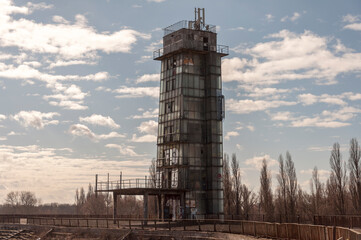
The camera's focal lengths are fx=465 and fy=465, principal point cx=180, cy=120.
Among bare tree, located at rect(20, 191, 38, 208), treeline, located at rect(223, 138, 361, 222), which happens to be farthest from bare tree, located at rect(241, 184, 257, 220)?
bare tree, located at rect(20, 191, 38, 208)

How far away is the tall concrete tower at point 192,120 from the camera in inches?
2469

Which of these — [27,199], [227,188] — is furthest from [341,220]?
[27,199]

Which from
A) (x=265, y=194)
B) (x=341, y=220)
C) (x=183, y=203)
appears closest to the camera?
(x=341, y=220)

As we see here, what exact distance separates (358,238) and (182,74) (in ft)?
Result: 152

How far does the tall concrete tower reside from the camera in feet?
206

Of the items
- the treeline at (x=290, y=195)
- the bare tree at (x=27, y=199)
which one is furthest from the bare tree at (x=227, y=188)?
the bare tree at (x=27, y=199)

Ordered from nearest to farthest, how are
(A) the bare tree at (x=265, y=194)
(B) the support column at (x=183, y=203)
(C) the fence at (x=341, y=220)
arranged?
(C) the fence at (x=341, y=220), (B) the support column at (x=183, y=203), (A) the bare tree at (x=265, y=194)

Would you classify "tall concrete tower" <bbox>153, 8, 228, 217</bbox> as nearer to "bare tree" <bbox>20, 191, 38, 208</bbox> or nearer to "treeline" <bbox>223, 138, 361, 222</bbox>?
"treeline" <bbox>223, 138, 361, 222</bbox>

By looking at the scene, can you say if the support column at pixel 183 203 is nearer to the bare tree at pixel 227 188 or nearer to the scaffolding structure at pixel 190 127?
the scaffolding structure at pixel 190 127

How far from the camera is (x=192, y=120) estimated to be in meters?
64.1

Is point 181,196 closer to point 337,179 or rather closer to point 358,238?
point 337,179

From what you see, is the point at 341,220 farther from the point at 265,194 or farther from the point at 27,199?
the point at 27,199

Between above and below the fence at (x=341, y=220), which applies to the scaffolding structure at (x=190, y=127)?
above

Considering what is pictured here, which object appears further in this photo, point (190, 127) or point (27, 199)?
point (27, 199)
